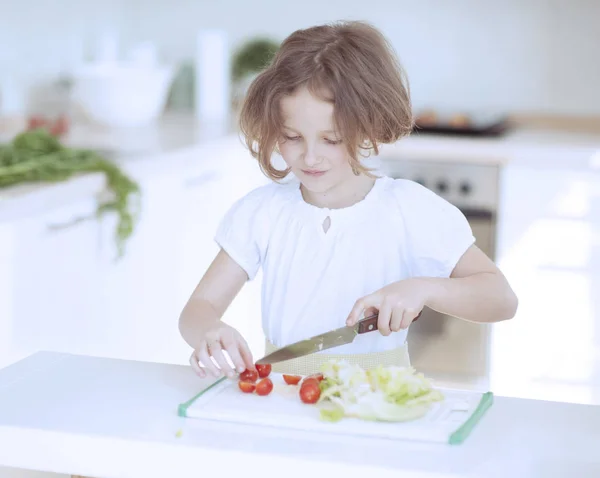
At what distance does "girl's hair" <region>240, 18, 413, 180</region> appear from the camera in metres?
1.32

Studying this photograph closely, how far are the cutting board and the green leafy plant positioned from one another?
105 inches

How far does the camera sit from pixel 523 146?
3.03 m

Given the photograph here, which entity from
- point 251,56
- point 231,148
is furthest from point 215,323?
point 251,56

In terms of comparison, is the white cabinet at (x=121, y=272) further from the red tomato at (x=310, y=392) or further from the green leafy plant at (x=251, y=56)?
the red tomato at (x=310, y=392)

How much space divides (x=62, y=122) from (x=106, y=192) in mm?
598

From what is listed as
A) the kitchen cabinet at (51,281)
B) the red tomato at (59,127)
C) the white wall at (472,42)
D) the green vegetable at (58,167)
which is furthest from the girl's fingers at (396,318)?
the white wall at (472,42)

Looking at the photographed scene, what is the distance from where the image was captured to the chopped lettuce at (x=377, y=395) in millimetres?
1030

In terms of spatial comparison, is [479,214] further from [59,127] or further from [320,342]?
[320,342]

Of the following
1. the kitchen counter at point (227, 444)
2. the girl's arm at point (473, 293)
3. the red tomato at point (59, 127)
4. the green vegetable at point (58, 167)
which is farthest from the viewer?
the red tomato at point (59, 127)

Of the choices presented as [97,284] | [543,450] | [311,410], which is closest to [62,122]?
[97,284]

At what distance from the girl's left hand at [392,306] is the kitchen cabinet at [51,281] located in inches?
41.2

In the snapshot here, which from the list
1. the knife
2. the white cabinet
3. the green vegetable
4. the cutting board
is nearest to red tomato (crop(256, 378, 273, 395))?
the cutting board

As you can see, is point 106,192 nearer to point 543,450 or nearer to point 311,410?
point 311,410

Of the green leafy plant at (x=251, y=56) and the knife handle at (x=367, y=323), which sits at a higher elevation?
the green leafy plant at (x=251, y=56)
